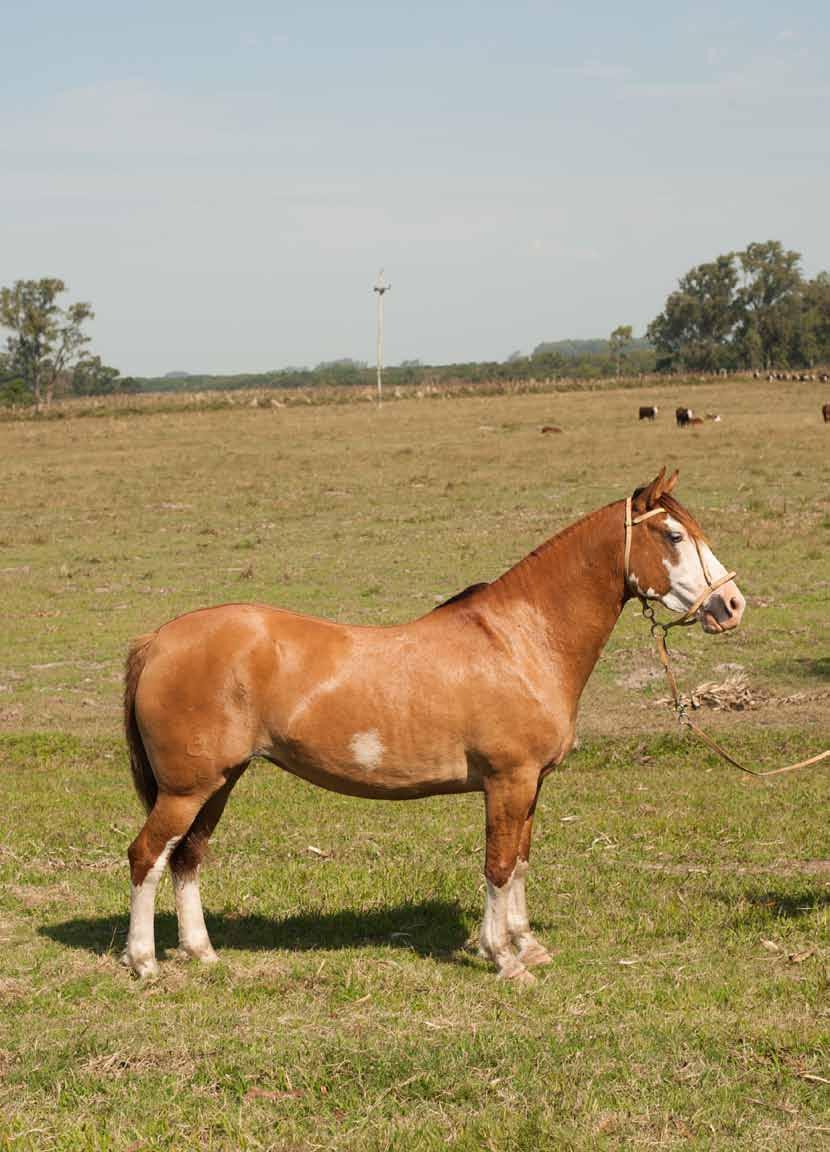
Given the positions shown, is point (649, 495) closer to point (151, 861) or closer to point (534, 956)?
point (534, 956)

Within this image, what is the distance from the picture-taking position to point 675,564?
7254 mm

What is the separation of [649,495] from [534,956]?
105 inches

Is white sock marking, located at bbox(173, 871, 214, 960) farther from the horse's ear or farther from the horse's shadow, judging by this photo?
the horse's ear

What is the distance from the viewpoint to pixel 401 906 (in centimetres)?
854

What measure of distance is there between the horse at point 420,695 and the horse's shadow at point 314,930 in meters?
0.49

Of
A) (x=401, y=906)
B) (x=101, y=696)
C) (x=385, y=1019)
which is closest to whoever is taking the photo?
(x=385, y=1019)

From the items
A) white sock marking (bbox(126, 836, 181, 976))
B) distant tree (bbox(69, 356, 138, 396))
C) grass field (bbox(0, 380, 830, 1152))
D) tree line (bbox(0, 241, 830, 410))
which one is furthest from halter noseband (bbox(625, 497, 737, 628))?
distant tree (bbox(69, 356, 138, 396))

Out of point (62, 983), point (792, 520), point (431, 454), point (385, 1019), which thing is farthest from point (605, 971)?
point (431, 454)

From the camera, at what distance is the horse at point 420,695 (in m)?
7.19

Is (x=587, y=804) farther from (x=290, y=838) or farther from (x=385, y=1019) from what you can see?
(x=385, y=1019)

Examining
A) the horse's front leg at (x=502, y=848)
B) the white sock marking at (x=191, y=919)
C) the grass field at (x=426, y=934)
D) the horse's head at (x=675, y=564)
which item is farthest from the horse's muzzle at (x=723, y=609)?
the white sock marking at (x=191, y=919)

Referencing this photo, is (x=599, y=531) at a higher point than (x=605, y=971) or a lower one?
higher

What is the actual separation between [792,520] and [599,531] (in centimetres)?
2078

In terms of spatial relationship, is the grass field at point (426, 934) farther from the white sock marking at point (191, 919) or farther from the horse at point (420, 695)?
the horse at point (420, 695)
